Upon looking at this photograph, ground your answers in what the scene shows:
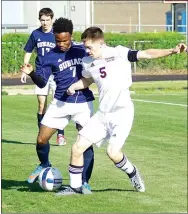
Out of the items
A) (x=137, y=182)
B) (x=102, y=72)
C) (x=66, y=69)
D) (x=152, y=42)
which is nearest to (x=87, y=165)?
(x=137, y=182)

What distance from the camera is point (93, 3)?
2477 inches

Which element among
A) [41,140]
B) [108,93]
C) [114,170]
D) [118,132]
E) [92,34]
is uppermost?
[92,34]

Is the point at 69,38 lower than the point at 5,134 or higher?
higher

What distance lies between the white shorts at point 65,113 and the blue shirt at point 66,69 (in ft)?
0.23

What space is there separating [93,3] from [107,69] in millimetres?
52655

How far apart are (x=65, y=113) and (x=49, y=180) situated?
962 millimetres

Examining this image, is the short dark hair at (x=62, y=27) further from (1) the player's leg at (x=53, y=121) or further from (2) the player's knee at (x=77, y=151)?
(2) the player's knee at (x=77, y=151)

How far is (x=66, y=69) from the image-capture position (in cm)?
1152

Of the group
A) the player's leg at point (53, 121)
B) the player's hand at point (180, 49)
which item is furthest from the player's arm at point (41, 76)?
the player's hand at point (180, 49)

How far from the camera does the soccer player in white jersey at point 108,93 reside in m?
10.7

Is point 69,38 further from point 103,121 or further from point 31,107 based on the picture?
point 31,107

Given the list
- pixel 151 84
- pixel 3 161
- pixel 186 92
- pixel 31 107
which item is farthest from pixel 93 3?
pixel 3 161

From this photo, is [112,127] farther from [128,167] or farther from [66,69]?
[66,69]

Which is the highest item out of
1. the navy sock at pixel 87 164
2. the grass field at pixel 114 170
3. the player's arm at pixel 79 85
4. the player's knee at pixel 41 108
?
the player's arm at pixel 79 85
